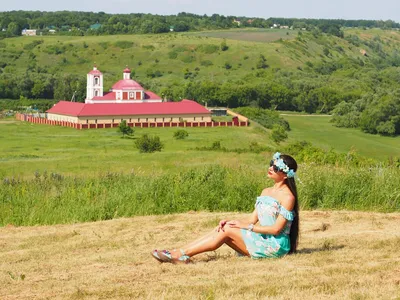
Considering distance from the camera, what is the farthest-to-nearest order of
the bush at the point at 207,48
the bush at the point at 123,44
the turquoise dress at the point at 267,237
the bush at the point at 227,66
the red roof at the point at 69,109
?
1. the bush at the point at 123,44
2. the bush at the point at 207,48
3. the bush at the point at 227,66
4. the red roof at the point at 69,109
5. the turquoise dress at the point at 267,237

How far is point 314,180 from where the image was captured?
51.9ft

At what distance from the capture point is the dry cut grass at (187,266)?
336 inches

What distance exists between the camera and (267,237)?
394 inches

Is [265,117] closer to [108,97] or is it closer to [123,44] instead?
[108,97]

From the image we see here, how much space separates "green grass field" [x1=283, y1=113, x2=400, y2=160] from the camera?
2673 inches

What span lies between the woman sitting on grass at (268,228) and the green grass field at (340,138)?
52.6 metres

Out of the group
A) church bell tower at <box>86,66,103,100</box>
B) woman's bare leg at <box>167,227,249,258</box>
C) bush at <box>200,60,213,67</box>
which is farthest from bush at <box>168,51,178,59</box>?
woman's bare leg at <box>167,227,249,258</box>

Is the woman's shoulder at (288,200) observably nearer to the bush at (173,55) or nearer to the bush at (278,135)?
the bush at (278,135)

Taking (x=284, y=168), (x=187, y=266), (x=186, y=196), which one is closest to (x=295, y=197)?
(x=284, y=168)

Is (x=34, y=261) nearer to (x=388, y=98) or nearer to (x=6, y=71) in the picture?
(x=388, y=98)

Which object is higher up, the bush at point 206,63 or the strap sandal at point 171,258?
the strap sandal at point 171,258

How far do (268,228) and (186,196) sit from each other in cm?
615

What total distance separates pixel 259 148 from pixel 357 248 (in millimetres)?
49659

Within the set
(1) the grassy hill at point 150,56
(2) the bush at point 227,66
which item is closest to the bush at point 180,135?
(1) the grassy hill at point 150,56
